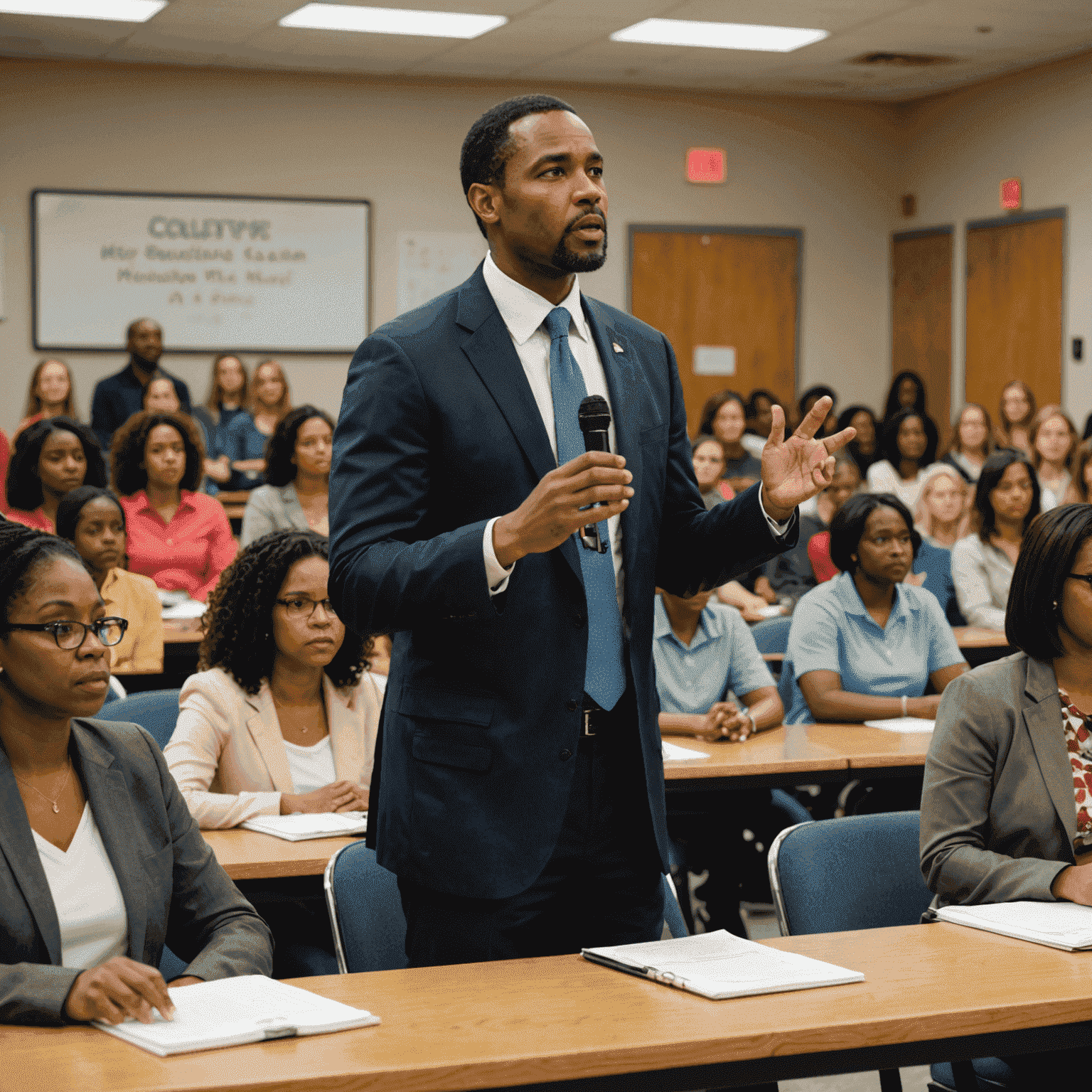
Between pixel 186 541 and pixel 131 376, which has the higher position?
pixel 131 376

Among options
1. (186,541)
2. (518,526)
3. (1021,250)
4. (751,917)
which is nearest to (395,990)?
(518,526)

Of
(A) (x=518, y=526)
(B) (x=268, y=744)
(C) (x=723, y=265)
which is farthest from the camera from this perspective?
(C) (x=723, y=265)

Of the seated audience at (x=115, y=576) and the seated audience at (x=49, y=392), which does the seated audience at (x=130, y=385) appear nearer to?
the seated audience at (x=49, y=392)

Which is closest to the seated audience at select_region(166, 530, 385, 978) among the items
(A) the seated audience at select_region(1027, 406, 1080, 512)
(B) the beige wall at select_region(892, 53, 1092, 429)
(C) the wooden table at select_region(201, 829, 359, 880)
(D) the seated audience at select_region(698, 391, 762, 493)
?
(C) the wooden table at select_region(201, 829, 359, 880)

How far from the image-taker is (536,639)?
1796mm

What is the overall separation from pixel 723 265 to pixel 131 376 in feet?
14.7

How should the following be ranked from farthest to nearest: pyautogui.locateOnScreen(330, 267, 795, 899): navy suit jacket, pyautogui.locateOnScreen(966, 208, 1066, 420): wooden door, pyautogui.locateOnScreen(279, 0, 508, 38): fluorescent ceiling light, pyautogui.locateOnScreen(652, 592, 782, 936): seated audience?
1. pyautogui.locateOnScreen(966, 208, 1066, 420): wooden door
2. pyautogui.locateOnScreen(279, 0, 508, 38): fluorescent ceiling light
3. pyautogui.locateOnScreen(652, 592, 782, 936): seated audience
4. pyautogui.locateOnScreen(330, 267, 795, 899): navy suit jacket

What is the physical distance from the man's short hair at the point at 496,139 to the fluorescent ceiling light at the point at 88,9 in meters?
7.24

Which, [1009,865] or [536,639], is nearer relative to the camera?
[536,639]

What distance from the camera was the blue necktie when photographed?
1839 millimetres

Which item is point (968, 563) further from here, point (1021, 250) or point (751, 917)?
point (1021, 250)

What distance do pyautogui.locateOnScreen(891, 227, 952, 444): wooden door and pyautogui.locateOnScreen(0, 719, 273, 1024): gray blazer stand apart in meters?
9.79

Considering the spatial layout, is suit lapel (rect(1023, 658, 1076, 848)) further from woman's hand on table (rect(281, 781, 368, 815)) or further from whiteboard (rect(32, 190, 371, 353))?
whiteboard (rect(32, 190, 371, 353))

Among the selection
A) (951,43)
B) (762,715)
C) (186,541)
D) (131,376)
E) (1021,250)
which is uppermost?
(951,43)
